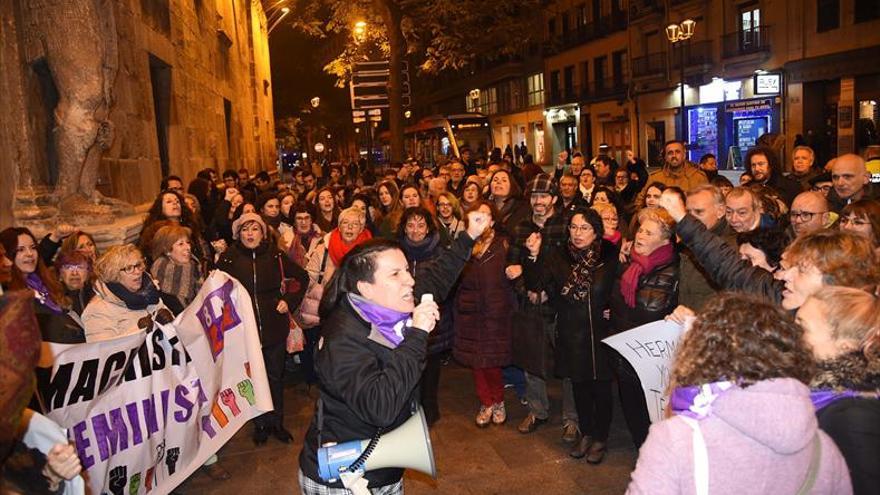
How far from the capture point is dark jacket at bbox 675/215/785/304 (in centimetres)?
331

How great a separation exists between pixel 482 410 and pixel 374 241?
322 centimetres

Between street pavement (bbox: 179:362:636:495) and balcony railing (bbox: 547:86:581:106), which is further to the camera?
balcony railing (bbox: 547:86:581:106)

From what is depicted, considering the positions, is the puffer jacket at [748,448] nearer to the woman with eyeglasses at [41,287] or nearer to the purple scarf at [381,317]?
the purple scarf at [381,317]

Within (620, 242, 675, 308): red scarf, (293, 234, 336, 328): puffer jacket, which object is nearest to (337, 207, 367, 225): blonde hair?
(293, 234, 336, 328): puffer jacket

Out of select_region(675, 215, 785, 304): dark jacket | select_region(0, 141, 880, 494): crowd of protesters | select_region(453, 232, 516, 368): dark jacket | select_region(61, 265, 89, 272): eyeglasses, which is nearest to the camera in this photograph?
select_region(0, 141, 880, 494): crowd of protesters

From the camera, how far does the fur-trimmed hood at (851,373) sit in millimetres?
2186

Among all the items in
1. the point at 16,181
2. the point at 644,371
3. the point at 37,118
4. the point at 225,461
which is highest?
the point at 37,118

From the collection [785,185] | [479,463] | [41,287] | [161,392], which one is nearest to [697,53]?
[785,185]

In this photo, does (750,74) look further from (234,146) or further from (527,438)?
(527,438)

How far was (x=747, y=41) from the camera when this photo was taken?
3114cm

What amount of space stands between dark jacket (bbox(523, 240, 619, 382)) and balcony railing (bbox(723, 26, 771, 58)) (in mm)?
28873

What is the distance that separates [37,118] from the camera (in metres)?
6.79

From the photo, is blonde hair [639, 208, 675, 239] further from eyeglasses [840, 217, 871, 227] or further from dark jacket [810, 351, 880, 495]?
dark jacket [810, 351, 880, 495]

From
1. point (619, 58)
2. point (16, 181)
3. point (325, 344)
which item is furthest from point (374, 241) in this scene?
point (619, 58)
